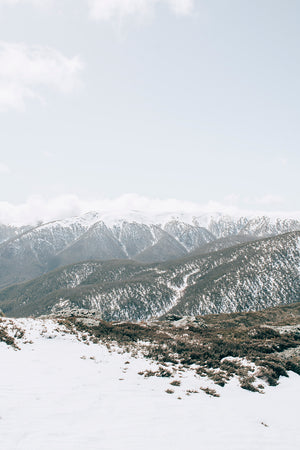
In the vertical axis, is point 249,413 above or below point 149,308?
above

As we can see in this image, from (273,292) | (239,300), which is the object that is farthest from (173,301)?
(273,292)

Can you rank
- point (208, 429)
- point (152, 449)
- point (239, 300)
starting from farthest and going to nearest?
1. point (239, 300)
2. point (208, 429)
3. point (152, 449)

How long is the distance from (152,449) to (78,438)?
3.01 m

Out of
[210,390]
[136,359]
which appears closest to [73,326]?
[136,359]

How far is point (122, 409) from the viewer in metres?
13.3

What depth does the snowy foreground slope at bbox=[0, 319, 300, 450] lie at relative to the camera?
10500 millimetres

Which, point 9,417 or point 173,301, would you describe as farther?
point 173,301

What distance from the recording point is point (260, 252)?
19638cm

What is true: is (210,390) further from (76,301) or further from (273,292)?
(76,301)

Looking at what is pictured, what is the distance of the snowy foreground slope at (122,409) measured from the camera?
10.5 meters

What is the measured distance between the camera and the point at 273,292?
166 metres

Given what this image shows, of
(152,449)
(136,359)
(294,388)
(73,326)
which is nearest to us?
(152,449)

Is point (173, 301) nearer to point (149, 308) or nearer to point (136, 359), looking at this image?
point (149, 308)

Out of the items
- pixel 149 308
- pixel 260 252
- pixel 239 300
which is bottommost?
pixel 149 308
